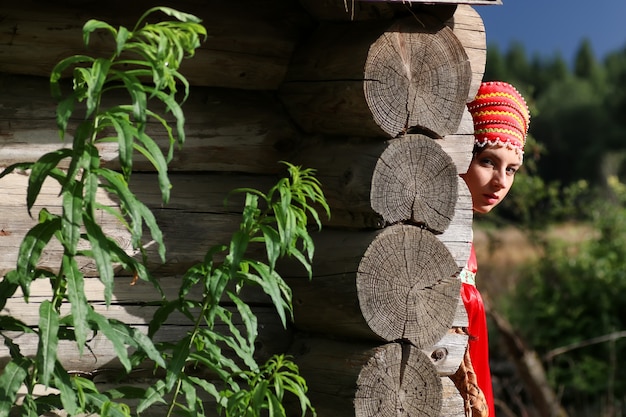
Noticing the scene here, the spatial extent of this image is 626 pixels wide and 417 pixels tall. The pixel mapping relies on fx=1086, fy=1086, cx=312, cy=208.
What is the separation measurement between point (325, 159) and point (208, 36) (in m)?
0.59

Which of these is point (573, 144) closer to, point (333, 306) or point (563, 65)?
point (563, 65)

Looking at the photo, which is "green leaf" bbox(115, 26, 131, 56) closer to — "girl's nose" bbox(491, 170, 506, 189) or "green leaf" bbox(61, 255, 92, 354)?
"green leaf" bbox(61, 255, 92, 354)

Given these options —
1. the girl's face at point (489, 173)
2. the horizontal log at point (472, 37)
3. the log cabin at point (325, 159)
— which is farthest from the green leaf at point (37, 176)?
the girl's face at point (489, 173)

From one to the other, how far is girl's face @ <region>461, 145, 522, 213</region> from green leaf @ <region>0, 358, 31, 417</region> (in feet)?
6.80

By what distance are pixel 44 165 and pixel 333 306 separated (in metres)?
1.30

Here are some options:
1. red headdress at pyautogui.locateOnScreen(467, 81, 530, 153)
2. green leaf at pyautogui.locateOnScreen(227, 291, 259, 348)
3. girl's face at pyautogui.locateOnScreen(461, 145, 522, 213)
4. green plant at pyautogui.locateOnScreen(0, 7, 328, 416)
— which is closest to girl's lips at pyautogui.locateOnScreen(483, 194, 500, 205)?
girl's face at pyautogui.locateOnScreen(461, 145, 522, 213)

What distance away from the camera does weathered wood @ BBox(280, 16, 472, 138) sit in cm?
358

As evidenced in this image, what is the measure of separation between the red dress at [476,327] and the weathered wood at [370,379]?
0.56 metres

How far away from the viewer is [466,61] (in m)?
3.79

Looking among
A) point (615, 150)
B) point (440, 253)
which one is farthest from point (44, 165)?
point (615, 150)

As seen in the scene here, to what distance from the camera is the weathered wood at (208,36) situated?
11.6 feet

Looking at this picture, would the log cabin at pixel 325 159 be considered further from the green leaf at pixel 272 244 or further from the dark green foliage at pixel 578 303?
the dark green foliage at pixel 578 303

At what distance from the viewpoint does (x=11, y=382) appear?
2.79 meters

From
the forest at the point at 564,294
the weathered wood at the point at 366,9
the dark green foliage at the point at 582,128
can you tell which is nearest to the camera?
the weathered wood at the point at 366,9
